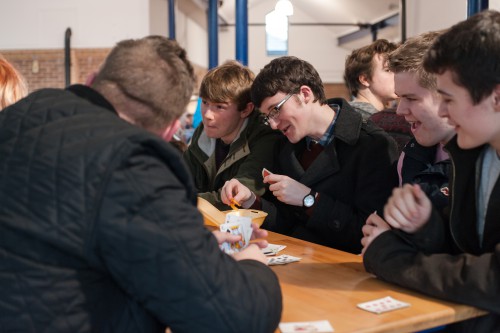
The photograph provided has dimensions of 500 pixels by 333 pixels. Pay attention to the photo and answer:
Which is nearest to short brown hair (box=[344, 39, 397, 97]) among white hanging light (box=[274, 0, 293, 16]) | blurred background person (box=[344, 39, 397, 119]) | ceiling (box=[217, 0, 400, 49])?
blurred background person (box=[344, 39, 397, 119])

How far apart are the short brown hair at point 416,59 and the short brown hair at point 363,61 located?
68.0 inches

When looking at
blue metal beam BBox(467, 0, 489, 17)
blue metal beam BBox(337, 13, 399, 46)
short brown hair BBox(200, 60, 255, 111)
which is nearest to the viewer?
short brown hair BBox(200, 60, 255, 111)

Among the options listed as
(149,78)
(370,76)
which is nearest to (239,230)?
(149,78)

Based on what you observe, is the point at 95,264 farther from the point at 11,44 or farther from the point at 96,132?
the point at 11,44

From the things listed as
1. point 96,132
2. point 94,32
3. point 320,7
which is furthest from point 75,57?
point 96,132

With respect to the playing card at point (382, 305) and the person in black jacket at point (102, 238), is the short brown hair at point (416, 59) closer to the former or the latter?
the playing card at point (382, 305)

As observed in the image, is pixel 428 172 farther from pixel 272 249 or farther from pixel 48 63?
pixel 48 63

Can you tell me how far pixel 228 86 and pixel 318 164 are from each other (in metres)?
0.73

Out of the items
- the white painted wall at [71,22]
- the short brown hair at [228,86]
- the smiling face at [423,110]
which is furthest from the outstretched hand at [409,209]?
the white painted wall at [71,22]

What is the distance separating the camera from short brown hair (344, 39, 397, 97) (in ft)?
13.0

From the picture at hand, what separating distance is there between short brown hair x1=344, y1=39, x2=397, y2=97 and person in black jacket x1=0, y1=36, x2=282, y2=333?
2.90 m

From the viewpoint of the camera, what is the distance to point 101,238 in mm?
1146

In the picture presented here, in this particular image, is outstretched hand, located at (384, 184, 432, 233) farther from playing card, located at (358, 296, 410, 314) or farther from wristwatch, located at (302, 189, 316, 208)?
wristwatch, located at (302, 189, 316, 208)

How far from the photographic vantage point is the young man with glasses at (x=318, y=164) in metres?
2.57
